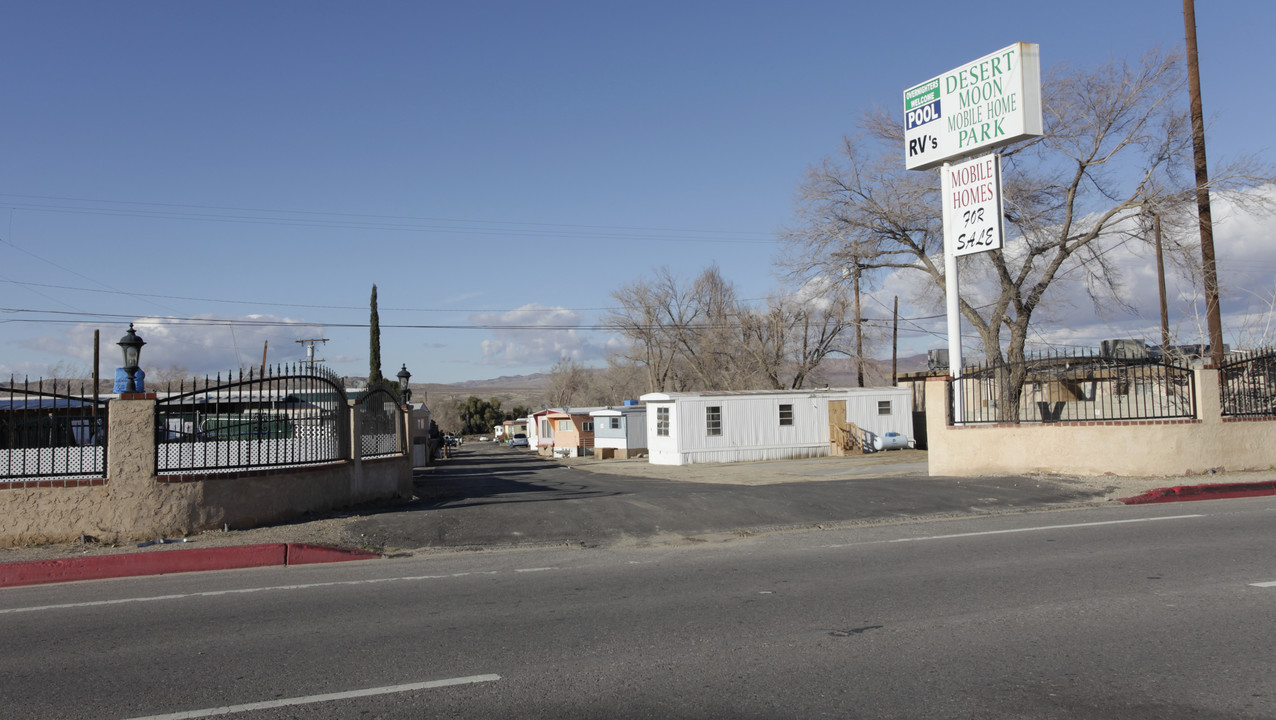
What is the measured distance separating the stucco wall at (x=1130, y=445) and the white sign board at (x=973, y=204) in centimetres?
329

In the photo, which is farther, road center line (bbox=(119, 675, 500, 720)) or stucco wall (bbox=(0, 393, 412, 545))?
stucco wall (bbox=(0, 393, 412, 545))

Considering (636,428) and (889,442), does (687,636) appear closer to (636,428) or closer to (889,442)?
(889,442)

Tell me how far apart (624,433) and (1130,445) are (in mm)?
36578

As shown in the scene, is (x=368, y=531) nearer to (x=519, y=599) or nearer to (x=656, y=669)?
(x=519, y=599)

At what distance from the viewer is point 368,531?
11500 mm

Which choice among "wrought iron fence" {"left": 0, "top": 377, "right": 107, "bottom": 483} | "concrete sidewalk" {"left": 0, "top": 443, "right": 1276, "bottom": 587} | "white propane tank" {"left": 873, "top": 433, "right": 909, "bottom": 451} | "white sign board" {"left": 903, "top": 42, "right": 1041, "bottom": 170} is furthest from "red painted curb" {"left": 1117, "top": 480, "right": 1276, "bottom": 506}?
"white propane tank" {"left": 873, "top": 433, "right": 909, "bottom": 451}

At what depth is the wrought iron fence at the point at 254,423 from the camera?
11.2 metres

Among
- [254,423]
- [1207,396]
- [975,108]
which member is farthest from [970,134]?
[254,423]

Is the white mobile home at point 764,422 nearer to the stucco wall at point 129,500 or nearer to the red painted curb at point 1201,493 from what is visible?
the red painted curb at point 1201,493

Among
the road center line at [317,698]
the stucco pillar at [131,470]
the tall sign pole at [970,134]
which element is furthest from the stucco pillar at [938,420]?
the road center line at [317,698]

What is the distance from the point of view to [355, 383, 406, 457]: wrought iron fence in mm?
15570

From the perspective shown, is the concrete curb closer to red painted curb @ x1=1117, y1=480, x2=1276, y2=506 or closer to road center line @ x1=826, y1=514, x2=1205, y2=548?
road center line @ x1=826, y1=514, x2=1205, y2=548

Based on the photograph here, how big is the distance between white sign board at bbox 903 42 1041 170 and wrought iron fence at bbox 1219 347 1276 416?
6.29 metres

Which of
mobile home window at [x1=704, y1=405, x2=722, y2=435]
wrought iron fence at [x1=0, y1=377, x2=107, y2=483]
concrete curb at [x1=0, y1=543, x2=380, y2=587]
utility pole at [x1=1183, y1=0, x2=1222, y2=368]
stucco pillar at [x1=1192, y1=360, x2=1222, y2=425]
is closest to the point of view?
concrete curb at [x1=0, y1=543, x2=380, y2=587]
